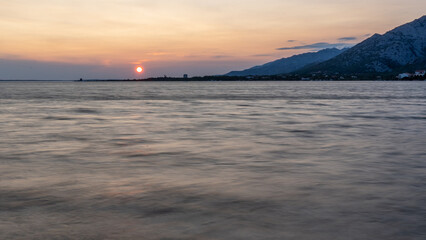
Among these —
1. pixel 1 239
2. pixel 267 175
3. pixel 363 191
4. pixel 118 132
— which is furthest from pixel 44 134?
pixel 363 191

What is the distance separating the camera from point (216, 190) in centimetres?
966

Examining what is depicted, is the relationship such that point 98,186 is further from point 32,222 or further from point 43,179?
point 32,222

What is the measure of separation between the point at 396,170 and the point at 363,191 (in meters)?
3.37

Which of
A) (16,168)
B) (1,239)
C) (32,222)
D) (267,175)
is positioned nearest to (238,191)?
(267,175)

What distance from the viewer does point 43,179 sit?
35.5 ft

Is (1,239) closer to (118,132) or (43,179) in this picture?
(43,179)

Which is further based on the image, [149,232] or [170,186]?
[170,186]

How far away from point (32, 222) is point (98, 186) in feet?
9.39

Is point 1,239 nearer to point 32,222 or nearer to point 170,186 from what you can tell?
point 32,222

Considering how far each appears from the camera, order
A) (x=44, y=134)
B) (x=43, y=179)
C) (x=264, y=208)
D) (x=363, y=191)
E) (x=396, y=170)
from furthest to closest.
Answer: (x=44, y=134), (x=396, y=170), (x=43, y=179), (x=363, y=191), (x=264, y=208)

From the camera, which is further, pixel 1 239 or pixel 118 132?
pixel 118 132

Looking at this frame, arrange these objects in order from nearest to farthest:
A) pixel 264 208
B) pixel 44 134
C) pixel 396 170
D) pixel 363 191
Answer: pixel 264 208
pixel 363 191
pixel 396 170
pixel 44 134

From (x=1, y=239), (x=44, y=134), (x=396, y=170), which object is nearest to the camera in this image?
(x=1, y=239)

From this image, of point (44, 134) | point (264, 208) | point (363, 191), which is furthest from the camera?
point (44, 134)
